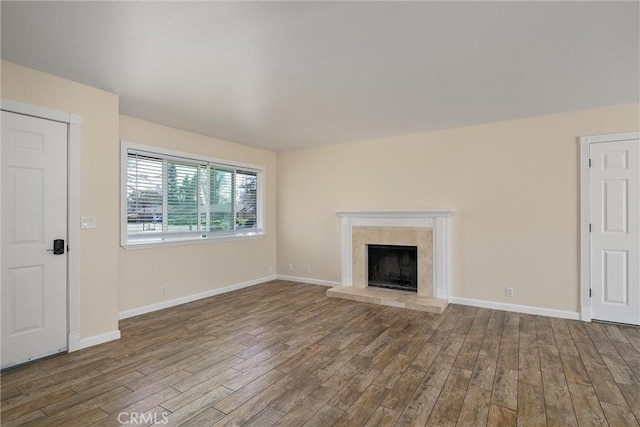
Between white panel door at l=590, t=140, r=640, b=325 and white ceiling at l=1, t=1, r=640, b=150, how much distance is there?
65 cm

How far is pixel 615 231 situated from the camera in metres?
3.67

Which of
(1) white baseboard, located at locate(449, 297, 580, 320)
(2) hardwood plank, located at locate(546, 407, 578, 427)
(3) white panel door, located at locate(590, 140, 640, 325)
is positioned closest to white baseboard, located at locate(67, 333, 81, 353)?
(2) hardwood plank, located at locate(546, 407, 578, 427)

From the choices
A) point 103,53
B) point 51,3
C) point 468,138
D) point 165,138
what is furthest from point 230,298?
point 468,138

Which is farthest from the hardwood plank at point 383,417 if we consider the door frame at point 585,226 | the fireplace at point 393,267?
the door frame at point 585,226

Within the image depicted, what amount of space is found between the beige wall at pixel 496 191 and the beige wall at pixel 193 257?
4.29ft

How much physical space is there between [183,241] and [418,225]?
11.4 feet

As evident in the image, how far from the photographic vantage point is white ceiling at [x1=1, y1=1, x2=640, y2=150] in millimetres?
1991

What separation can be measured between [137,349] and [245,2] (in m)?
3.11

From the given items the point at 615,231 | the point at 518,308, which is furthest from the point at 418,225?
the point at 615,231

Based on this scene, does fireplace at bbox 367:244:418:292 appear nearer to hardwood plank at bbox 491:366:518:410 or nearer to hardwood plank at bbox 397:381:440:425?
hardwood plank at bbox 491:366:518:410

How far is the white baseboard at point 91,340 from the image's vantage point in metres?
2.99

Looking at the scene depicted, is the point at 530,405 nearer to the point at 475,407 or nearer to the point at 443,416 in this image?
the point at 475,407

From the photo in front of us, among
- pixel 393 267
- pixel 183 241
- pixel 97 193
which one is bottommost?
pixel 393 267

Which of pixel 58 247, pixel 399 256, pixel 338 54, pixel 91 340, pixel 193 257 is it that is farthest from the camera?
pixel 399 256
